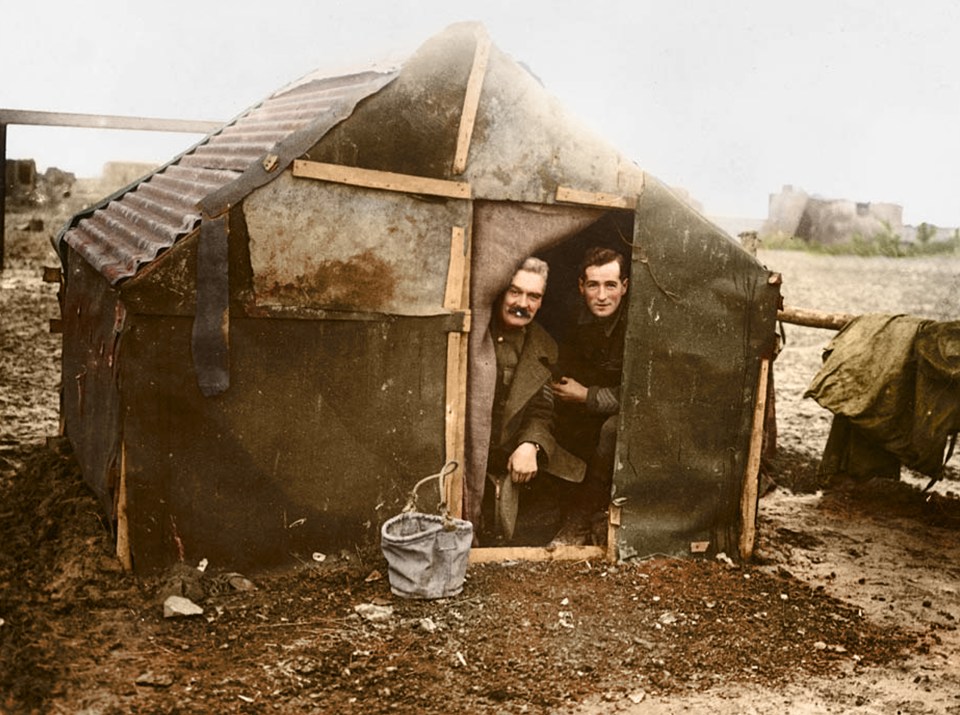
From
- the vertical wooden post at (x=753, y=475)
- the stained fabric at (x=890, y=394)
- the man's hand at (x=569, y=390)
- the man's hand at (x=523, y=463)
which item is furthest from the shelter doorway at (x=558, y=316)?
the stained fabric at (x=890, y=394)

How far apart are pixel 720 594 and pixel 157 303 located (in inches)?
149

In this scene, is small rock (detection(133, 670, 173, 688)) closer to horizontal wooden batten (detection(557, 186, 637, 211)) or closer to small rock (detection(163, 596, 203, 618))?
small rock (detection(163, 596, 203, 618))

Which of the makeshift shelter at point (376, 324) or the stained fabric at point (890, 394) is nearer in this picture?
the makeshift shelter at point (376, 324)

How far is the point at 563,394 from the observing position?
6977 millimetres

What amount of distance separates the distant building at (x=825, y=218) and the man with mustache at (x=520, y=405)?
75.4 feet

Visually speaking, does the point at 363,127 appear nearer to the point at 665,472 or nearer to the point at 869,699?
the point at 665,472

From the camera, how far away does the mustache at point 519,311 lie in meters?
6.57

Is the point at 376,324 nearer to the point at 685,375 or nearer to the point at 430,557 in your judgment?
the point at 430,557

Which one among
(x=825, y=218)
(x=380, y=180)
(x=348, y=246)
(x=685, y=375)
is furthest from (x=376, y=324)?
(x=825, y=218)

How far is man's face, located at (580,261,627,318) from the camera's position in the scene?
6902 mm

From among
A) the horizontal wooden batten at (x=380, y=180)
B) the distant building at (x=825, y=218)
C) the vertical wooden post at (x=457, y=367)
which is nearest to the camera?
the horizontal wooden batten at (x=380, y=180)

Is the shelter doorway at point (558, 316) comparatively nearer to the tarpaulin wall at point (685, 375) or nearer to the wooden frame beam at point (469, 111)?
the tarpaulin wall at point (685, 375)

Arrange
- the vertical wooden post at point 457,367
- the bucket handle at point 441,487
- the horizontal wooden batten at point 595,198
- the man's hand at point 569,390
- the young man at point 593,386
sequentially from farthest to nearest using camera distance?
1. the man's hand at point 569,390
2. the young man at point 593,386
3. the horizontal wooden batten at point 595,198
4. the vertical wooden post at point 457,367
5. the bucket handle at point 441,487

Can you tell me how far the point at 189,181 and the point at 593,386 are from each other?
10.1ft
